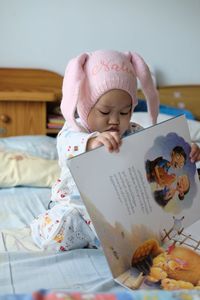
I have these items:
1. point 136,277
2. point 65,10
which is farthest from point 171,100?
point 136,277

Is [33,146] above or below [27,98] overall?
below

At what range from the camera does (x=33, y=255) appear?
92 cm

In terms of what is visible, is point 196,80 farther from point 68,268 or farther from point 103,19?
point 68,268

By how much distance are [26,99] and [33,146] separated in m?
0.39

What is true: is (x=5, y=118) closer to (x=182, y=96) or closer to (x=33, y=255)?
(x=182, y=96)

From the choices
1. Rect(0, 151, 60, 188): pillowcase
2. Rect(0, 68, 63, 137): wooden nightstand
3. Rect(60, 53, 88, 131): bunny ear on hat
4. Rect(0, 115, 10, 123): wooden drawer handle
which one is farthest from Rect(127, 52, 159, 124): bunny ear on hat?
Rect(0, 115, 10, 123): wooden drawer handle

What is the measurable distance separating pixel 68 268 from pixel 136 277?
185 mm

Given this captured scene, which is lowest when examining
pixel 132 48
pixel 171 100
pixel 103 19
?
pixel 171 100

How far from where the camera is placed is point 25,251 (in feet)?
3.12

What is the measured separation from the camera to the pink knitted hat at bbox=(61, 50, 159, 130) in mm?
1051

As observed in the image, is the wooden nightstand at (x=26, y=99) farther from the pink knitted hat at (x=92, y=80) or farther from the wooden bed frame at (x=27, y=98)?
the pink knitted hat at (x=92, y=80)

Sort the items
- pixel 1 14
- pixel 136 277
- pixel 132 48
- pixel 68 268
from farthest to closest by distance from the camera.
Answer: pixel 132 48
pixel 1 14
pixel 68 268
pixel 136 277

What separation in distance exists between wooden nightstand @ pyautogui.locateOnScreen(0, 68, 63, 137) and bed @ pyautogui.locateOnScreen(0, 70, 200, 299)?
0.56 m

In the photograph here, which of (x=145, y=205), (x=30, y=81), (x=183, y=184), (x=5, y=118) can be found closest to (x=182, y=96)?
(x=30, y=81)
